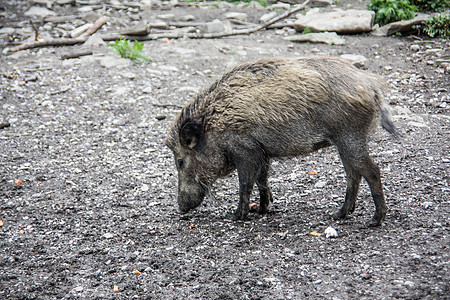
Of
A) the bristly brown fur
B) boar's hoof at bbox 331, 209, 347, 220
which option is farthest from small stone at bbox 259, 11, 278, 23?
boar's hoof at bbox 331, 209, 347, 220

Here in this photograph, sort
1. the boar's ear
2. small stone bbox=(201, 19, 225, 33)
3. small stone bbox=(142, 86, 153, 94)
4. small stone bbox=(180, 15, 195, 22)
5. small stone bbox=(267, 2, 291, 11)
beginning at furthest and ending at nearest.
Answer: small stone bbox=(267, 2, 291, 11)
small stone bbox=(180, 15, 195, 22)
small stone bbox=(201, 19, 225, 33)
small stone bbox=(142, 86, 153, 94)
the boar's ear

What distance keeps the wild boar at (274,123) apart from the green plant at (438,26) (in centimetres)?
598

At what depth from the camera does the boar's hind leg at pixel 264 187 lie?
468 cm

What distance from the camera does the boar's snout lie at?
16.2 ft

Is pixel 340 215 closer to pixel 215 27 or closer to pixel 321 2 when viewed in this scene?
pixel 215 27

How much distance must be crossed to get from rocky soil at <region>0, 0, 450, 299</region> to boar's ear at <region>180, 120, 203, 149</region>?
2.78 feet

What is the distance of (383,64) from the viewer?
339 inches

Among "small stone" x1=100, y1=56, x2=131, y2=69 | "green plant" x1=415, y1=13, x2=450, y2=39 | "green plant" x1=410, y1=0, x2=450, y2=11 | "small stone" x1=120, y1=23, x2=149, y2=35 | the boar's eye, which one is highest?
"green plant" x1=410, y1=0, x2=450, y2=11

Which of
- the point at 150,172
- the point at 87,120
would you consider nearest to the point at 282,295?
the point at 150,172

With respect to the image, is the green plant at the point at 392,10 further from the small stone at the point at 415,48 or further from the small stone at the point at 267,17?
the small stone at the point at 267,17

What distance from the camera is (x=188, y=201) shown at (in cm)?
494

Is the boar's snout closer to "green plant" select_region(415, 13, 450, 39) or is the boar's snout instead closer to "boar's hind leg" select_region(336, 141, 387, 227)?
"boar's hind leg" select_region(336, 141, 387, 227)

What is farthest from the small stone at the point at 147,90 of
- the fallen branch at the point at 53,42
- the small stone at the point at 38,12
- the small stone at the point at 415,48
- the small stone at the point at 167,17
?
the small stone at the point at 38,12

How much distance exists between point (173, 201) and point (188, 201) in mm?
453
